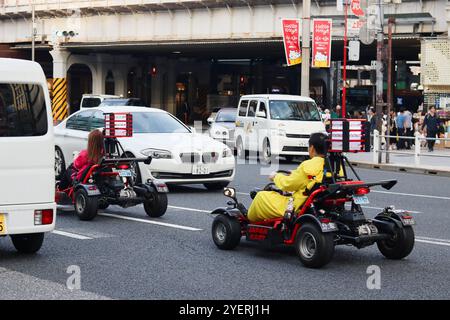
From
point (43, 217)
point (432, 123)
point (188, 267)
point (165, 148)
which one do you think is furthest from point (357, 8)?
point (43, 217)

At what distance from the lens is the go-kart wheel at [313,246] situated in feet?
29.6

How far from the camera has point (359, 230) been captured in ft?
30.7

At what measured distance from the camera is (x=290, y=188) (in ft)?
31.5

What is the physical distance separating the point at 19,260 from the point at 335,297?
3660 mm

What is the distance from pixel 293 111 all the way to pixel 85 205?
15.4 metres

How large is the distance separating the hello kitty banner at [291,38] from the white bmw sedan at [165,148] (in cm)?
1576

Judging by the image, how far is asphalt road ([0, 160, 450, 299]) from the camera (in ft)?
26.3

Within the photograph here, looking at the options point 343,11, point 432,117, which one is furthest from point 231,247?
point 343,11

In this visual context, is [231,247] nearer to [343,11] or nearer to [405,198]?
[405,198]

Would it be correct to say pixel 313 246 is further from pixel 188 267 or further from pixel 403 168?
pixel 403 168

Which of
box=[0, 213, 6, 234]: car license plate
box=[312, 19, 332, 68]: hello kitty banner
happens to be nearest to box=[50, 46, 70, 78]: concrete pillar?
box=[312, 19, 332, 68]: hello kitty banner

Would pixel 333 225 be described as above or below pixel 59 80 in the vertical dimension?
below

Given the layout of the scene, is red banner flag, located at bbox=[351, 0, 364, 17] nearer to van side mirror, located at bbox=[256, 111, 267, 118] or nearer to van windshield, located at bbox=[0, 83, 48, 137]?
van side mirror, located at bbox=[256, 111, 267, 118]
